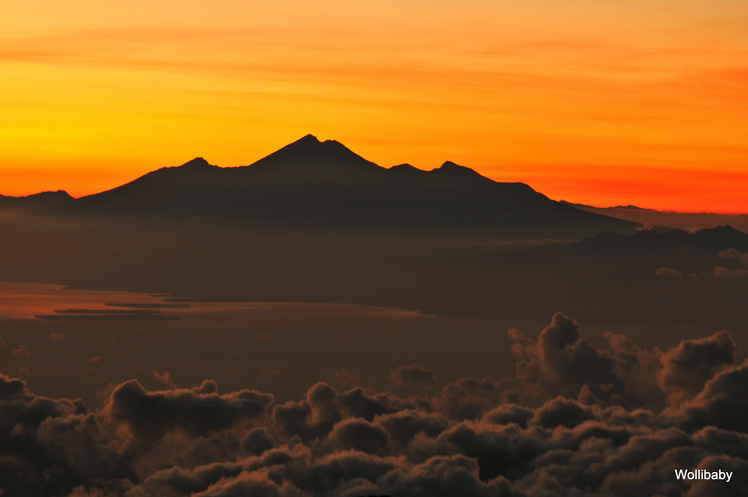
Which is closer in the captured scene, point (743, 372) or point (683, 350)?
point (743, 372)

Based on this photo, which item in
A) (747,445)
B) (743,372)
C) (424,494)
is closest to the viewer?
(424,494)

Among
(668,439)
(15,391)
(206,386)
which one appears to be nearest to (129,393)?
(206,386)

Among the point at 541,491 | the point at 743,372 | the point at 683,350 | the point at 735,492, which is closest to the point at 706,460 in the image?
the point at 735,492

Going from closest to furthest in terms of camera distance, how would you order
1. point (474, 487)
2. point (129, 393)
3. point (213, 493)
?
point (213, 493), point (474, 487), point (129, 393)

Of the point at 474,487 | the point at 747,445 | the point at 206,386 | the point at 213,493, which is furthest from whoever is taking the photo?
the point at 206,386

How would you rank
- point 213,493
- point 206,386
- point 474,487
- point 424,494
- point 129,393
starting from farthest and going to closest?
point 206,386
point 129,393
point 474,487
point 424,494
point 213,493

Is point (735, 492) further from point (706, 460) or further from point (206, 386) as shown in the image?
point (206, 386)

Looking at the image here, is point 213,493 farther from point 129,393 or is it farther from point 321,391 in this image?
point 129,393

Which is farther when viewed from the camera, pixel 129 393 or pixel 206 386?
pixel 206 386
